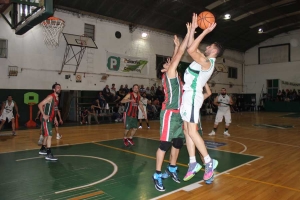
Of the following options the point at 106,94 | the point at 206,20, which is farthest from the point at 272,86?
the point at 206,20

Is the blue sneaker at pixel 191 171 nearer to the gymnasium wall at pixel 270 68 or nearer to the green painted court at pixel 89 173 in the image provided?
the green painted court at pixel 89 173

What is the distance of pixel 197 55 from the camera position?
3.65 m

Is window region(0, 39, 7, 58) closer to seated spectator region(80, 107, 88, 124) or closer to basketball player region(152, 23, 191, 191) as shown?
seated spectator region(80, 107, 88, 124)

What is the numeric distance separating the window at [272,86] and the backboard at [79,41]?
22085 mm

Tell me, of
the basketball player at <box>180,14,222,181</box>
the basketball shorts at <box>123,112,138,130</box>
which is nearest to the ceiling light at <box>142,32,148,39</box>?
the basketball shorts at <box>123,112,138,130</box>

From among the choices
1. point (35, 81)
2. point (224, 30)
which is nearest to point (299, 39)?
point (224, 30)

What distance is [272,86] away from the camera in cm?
2923

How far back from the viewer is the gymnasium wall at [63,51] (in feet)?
44.5

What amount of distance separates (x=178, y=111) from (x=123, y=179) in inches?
61.1

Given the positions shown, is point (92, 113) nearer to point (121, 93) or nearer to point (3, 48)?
point (121, 93)

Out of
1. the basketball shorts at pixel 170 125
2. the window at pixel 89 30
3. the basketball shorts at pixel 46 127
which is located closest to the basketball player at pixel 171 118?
the basketball shorts at pixel 170 125

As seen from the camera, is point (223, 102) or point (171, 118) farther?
point (223, 102)

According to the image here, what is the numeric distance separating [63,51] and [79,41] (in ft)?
3.79

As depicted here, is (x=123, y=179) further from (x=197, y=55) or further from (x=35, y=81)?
(x=35, y=81)
